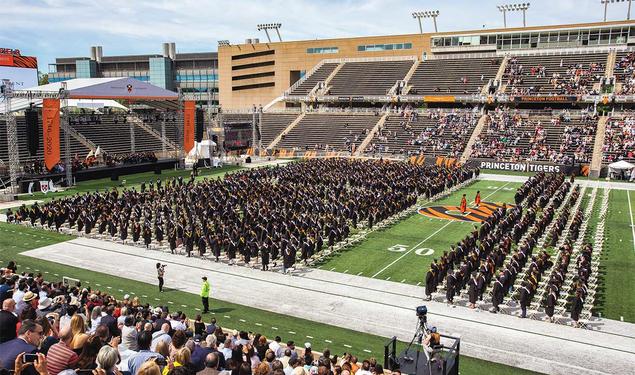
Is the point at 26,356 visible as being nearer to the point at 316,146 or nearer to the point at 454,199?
the point at 454,199

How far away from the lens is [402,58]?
71812 mm

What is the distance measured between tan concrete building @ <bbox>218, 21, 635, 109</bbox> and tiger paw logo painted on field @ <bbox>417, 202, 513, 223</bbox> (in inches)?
1646

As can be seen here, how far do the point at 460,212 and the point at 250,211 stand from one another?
11.3m

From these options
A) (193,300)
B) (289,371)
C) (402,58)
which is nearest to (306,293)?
(193,300)

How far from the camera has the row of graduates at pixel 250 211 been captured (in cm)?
2017

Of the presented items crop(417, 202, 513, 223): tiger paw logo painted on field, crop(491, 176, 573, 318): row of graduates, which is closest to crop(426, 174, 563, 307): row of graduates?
crop(491, 176, 573, 318): row of graduates

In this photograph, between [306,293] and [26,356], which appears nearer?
[26,356]

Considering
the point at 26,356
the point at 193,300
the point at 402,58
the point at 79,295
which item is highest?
the point at 402,58

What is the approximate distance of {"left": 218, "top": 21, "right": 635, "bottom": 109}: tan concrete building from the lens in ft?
201

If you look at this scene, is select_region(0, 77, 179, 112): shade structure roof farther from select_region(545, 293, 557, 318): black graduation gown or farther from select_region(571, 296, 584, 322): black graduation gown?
select_region(571, 296, 584, 322): black graduation gown

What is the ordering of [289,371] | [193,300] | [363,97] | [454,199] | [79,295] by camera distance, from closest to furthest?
[289,371] < [79,295] < [193,300] < [454,199] < [363,97]

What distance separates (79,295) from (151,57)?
9511cm

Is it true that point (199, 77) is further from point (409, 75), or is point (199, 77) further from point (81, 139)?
point (81, 139)

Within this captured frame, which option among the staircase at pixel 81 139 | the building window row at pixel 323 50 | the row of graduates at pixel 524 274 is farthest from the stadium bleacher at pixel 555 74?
the staircase at pixel 81 139
